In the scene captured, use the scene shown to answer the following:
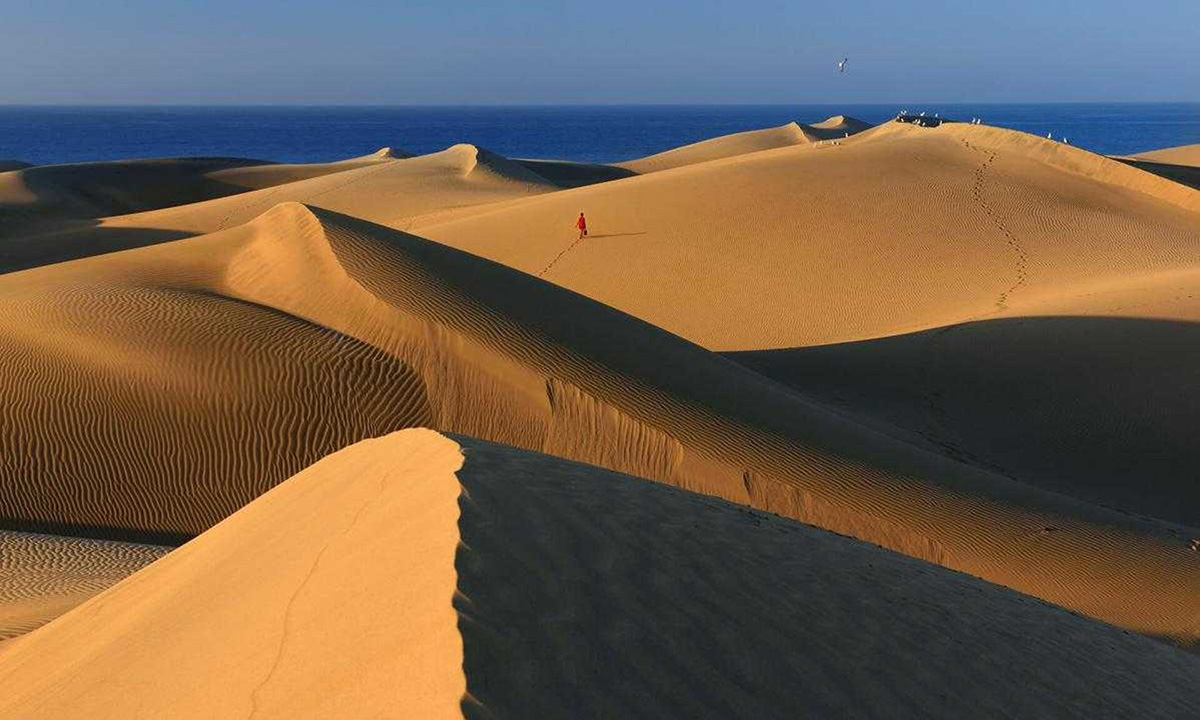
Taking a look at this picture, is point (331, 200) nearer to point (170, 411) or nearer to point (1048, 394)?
point (1048, 394)

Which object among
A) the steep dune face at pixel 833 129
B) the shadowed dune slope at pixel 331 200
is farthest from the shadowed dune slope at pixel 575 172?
the steep dune face at pixel 833 129

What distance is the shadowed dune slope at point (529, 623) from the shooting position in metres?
3.30

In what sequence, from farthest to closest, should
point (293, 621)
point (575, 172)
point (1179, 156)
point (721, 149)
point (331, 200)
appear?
1. point (721, 149)
2. point (575, 172)
3. point (1179, 156)
4. point (331, 200)
5. point (293, 621)

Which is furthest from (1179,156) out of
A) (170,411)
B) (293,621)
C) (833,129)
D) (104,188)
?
(293,621)

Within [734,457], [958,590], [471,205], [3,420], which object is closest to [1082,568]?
[734,457]

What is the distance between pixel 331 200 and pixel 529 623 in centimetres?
3363

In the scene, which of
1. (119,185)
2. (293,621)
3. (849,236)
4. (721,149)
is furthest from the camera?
(721,149)

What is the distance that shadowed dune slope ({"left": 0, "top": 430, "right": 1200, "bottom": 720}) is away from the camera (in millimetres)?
3297

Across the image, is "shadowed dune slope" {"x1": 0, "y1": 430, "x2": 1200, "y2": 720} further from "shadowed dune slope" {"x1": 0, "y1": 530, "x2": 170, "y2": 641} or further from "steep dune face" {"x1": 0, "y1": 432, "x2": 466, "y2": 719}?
"shadowed dune slope" {"x1": 0, "y1": 530, "x2": 170, "y2": 641}

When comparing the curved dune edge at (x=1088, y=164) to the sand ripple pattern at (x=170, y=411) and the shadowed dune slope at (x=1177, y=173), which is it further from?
the sand ripple pattern at (x=170, y=411)

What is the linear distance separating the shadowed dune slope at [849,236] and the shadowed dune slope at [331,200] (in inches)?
208

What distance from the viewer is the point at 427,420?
9.73m

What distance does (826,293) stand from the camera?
827 inches

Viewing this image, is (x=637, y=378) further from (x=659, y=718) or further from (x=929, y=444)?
(x=659, y=718)
